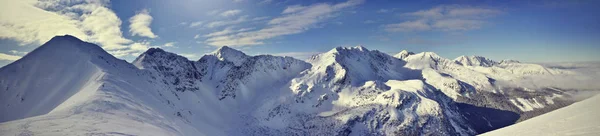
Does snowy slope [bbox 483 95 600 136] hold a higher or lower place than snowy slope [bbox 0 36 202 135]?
lower

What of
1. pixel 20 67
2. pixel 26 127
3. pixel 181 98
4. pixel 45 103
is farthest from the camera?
pixel 181 98

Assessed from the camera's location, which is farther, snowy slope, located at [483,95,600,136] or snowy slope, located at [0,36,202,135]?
snowy slope, located at [0,36,202,135]

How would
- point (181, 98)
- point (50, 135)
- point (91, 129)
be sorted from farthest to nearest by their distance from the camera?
1. point (181, 98)
2. point (91, 129)
3. point (50, 135)

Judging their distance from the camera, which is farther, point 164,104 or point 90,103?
point 164,104

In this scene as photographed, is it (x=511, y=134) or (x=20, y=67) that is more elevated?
(x=20, y=67)

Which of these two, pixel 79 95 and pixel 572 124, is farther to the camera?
pixel 79 95

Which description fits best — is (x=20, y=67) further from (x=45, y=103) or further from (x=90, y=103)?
(x=90, y=103)

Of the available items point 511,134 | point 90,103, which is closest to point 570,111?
point 511,134

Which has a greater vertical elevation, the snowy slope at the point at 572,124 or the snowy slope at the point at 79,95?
the snowy slope at the point at 79,95

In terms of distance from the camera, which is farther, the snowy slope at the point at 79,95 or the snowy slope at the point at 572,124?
the snowy slope at the point at 79,95

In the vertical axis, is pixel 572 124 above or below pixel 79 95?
below

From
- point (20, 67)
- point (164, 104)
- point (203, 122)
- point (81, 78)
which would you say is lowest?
point (203, 122)
